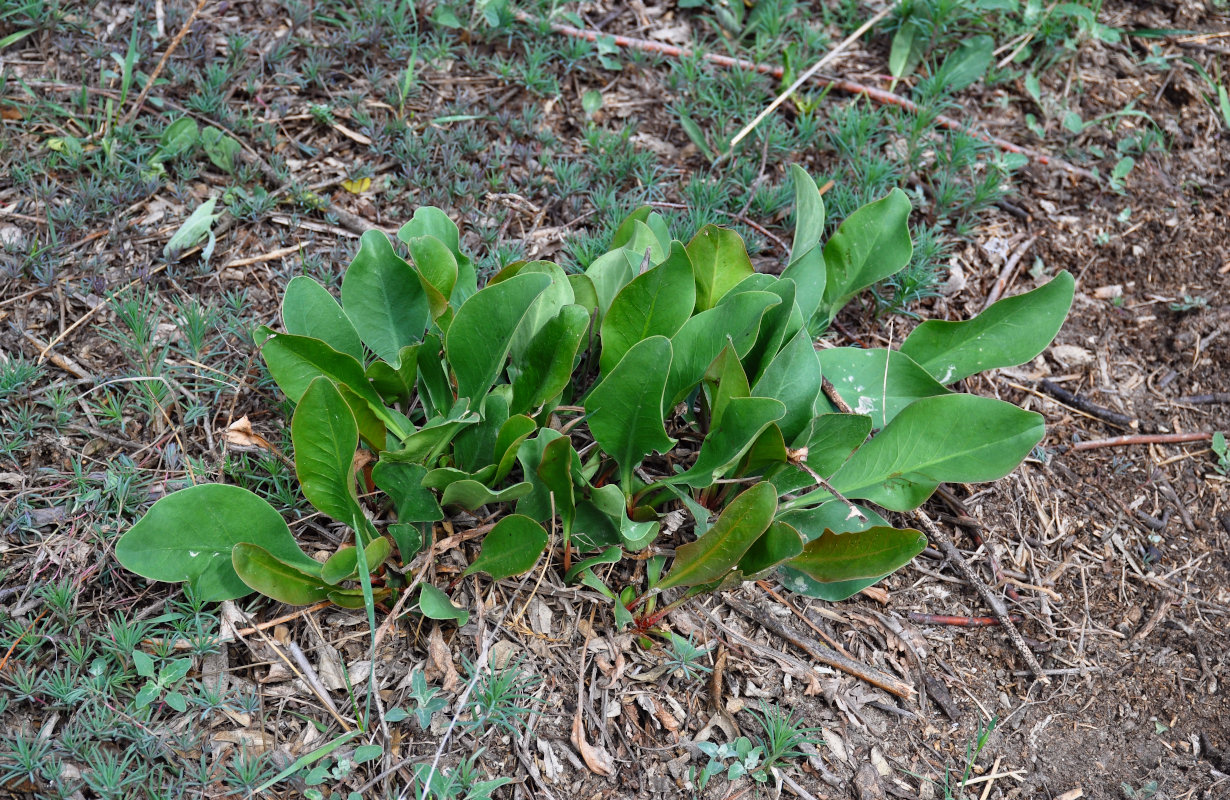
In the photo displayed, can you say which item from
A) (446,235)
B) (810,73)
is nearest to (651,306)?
(446,235)

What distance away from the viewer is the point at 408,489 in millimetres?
1873

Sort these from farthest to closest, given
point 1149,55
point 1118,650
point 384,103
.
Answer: point 1149,55 → point 384,103 → point 1118,650

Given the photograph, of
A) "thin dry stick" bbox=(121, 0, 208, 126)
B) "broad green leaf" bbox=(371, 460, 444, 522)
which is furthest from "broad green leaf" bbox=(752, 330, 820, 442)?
"thin dry stick" bbox=(121, 0, 208, 126)

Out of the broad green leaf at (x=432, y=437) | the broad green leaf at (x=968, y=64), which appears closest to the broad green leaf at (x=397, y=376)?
the broad green leaf at (x=432, y=437)

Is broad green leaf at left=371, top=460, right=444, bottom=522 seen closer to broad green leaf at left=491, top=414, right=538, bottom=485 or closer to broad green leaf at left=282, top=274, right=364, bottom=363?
broad green leaf at left=491, top=414, right=538, bottom=485

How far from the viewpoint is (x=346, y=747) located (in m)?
→ 1.73

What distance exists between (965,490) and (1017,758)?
69cm

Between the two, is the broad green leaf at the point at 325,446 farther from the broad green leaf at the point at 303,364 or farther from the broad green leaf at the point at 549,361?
the broad green leaf at the point at 549,361

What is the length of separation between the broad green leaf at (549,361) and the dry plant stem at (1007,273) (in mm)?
1544

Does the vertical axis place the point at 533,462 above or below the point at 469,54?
below

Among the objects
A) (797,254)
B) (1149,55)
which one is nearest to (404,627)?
(797,254)

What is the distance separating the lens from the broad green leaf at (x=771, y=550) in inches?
68.3

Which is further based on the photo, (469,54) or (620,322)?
(469,54)

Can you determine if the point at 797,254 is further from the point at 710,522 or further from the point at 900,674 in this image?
the point at 900,674
